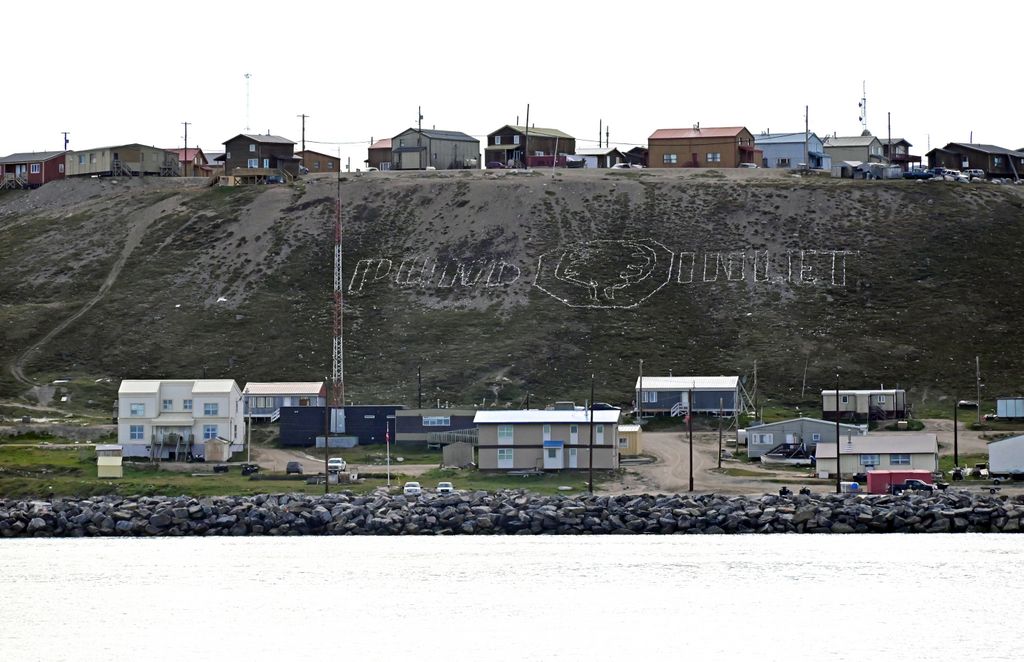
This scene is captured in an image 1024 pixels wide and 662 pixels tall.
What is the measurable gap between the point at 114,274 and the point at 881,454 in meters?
64.5

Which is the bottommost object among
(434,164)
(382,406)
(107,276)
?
(382,406)

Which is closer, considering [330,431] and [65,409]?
[330,431]

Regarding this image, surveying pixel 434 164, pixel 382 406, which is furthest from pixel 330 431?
pixel 434 164

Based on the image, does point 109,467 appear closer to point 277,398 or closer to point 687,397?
point 277,398

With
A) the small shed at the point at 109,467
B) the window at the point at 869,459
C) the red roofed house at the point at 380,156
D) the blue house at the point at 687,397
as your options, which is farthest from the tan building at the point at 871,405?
the red roofed house at the point at 380,156

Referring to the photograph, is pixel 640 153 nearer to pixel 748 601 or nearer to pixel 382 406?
pixel 382 406

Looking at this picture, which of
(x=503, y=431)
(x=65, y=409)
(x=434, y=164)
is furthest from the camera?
(x=434, y=164)

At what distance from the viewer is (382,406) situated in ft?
315

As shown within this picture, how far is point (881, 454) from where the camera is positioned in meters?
82.9

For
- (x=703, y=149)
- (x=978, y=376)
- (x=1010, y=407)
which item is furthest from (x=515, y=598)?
(x=703, y=149)

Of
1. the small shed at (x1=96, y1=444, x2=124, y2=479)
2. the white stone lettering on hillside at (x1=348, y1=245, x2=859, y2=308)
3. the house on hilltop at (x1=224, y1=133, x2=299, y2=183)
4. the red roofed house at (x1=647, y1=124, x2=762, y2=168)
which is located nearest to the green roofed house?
the red roofed house at (x1=647, y1=124, x2=762, y2=168)

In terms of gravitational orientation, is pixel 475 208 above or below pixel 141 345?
above

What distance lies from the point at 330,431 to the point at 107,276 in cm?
3969

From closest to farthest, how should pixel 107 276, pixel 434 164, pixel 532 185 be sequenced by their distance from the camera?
pixel 107 276 → pixel 532 185 → pixel 434 164
